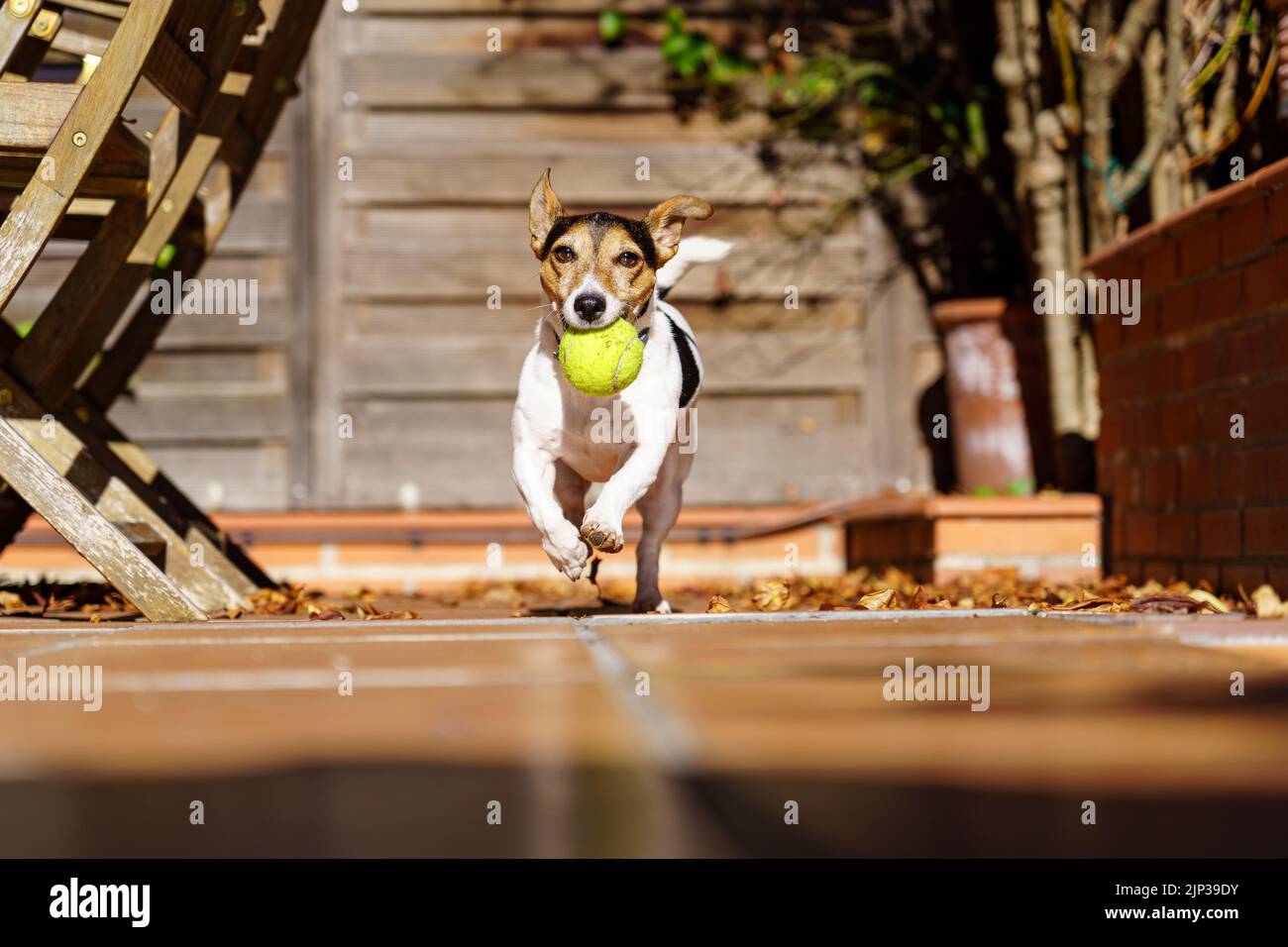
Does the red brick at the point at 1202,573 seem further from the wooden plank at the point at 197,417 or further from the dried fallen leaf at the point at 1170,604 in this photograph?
the wooden plank at the point at 197,417

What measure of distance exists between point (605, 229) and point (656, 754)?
78.6 inches

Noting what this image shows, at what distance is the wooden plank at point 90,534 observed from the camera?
2.81 metres

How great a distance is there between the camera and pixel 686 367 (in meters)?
3.48

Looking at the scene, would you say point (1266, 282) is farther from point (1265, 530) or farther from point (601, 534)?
point (601, 534)

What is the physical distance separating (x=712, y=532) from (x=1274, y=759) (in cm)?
476

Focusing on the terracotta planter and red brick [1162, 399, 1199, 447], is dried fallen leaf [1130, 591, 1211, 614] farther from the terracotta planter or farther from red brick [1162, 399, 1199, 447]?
the terracotta planter

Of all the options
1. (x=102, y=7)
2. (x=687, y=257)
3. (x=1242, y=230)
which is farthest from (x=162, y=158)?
(x=1242, y=230)

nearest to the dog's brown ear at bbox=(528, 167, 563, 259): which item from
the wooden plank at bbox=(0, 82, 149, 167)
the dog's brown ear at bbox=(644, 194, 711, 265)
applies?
the dog's brown ear at bbox=(644, 194, 711, 265)

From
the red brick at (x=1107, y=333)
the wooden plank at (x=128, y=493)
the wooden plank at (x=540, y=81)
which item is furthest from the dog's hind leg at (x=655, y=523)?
the wooden plank at (x=540, y=81)

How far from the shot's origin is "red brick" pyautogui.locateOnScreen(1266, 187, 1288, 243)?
9.74ft

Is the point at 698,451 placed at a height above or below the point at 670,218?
below

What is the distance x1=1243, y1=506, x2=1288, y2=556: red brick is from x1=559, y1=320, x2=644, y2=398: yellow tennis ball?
1477mm

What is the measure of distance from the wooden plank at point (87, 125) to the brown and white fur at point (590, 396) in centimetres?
93
